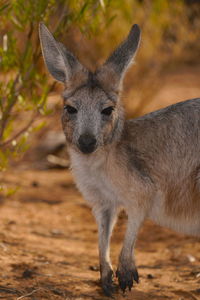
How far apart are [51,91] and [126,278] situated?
229 cm

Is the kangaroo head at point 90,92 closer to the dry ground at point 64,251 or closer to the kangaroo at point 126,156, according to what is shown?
the kangaroo at point 126,156

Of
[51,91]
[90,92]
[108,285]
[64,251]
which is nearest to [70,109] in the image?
[90,92]

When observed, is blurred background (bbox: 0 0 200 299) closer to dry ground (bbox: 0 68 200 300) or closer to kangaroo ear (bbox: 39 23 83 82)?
dry ground (bbox: 0 68 200 300)

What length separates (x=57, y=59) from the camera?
176 inches

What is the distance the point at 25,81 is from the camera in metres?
5.32

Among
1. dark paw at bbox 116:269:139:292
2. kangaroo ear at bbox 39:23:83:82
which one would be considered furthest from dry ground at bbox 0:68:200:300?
kangaroo ear at bbox 39:23:83:82

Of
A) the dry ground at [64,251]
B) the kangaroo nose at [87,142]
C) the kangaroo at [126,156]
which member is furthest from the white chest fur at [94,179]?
the dry ground at [64,251]

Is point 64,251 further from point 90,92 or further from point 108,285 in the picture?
point 90,92

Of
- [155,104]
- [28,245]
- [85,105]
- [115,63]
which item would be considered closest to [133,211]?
[85,105]

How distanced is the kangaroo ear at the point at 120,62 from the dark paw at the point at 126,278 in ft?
5.12

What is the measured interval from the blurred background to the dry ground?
0.02 meters

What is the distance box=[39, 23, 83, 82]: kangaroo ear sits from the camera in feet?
14.2

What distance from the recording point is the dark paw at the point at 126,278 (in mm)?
4266

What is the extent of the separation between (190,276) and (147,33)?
6.11 metres
